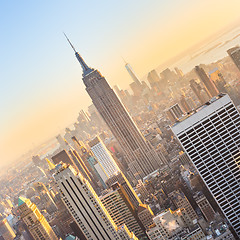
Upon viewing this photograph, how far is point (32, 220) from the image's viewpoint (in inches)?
1359

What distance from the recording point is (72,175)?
24141mm

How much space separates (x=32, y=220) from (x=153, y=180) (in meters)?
24.8

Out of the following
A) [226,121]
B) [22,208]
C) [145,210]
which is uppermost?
[22,208]

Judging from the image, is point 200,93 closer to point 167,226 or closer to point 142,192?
point 142,192

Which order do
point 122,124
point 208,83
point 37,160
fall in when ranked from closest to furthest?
point 122,124 < point 208,83 < point 37,160

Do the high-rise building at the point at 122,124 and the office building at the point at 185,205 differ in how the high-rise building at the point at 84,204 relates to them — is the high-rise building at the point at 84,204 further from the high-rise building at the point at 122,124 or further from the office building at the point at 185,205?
the high-rise building at the point at 122,124

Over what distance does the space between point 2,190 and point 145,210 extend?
10825 cm

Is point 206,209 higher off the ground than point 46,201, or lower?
lower

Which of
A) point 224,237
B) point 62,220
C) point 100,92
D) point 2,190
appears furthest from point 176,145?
point 2,190

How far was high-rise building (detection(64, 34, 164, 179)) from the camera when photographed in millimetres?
59625

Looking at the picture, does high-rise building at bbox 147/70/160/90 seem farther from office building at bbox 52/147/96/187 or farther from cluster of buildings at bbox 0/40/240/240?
office building at bbox 52/147/96/187

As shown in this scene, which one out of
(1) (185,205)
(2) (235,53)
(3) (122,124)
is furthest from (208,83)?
(1) (185,205)

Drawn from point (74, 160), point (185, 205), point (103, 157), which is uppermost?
point (74, 160)

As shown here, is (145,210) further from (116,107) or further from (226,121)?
(116,107)
